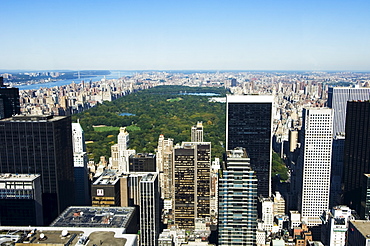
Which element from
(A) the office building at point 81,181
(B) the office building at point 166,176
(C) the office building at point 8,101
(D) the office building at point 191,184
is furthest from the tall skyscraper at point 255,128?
(C) the office building at point 8,101

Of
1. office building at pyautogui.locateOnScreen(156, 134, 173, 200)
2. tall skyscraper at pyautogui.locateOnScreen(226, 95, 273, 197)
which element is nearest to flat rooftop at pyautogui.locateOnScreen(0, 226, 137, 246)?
office building at pyautogui.locateOnScreen(156, 134, 173, 200)

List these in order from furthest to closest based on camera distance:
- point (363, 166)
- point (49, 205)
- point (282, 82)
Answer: point (282, 82) → point (363, 166) → point (49, 205)

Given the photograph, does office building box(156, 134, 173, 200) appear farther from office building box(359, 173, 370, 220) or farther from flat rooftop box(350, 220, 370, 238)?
flat rooftop box(350, 220, 370, 238)

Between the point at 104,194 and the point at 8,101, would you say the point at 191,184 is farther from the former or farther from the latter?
the point at 8,101

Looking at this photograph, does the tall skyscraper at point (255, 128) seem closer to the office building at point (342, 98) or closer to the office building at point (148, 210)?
the office building at point (148, 210)

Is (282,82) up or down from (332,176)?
up

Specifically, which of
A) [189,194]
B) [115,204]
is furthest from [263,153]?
[115,204]

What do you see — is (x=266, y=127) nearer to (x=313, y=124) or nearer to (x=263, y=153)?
(x=263, y=153)
